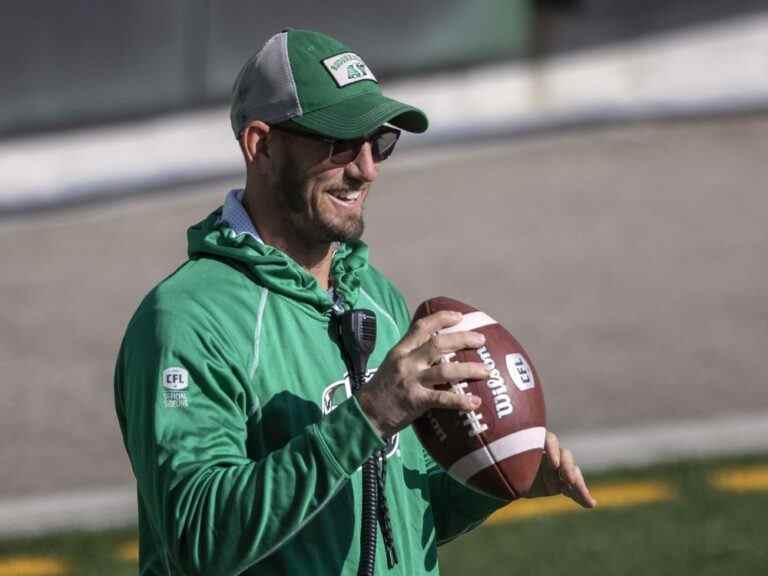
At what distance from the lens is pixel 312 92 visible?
4055mm

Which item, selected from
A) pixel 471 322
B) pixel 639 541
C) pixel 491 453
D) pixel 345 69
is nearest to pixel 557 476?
pixel 491 453

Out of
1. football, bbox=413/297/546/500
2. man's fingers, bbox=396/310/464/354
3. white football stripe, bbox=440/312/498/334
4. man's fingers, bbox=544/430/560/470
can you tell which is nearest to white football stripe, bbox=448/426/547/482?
football, bbox=413/297/546/500

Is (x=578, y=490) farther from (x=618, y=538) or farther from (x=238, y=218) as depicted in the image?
(x=618, y=538)

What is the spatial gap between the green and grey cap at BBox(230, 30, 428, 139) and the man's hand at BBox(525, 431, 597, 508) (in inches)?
34.3

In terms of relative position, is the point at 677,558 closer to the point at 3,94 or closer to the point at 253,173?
the point at 253,173

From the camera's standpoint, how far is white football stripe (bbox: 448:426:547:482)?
406 centimetres

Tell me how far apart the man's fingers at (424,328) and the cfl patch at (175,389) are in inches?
18.8

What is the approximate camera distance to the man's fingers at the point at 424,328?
369cm

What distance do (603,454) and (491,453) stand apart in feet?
17.4

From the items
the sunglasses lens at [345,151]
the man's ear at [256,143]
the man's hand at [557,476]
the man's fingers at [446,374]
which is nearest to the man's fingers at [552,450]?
the man's hand at [557,476]

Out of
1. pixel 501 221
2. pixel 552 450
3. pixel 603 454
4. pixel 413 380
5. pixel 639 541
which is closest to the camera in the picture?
pixel 413 380

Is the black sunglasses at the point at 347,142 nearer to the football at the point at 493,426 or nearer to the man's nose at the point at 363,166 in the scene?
the man's nose at the point at 363,166

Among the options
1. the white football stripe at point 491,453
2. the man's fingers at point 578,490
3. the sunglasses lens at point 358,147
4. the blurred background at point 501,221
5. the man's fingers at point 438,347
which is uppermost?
the sunglasses lens at point 358,147

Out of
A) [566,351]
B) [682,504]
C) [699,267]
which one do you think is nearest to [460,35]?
[699,267]
